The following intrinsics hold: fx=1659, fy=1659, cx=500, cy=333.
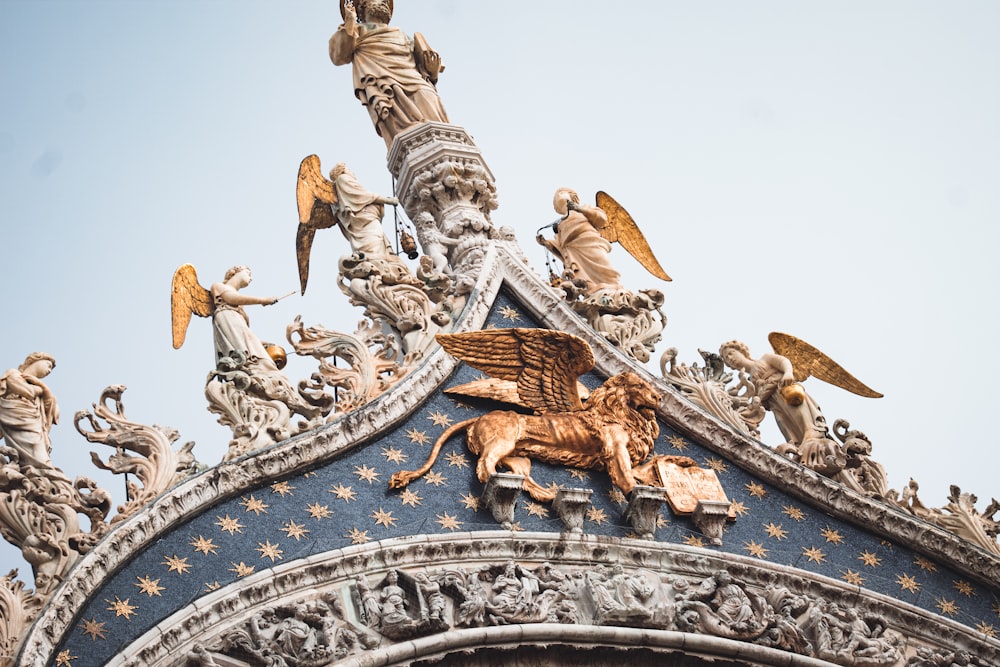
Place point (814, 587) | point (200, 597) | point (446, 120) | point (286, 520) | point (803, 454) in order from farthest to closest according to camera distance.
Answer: point (446, 120)
point (803, 454)
point (814, 587)
point (286, 520)
point (200, 597)

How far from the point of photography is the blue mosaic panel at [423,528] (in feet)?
34.9

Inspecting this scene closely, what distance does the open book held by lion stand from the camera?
12547 millimetres

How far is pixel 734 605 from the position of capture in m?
11.7

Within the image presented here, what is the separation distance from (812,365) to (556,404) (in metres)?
2.90

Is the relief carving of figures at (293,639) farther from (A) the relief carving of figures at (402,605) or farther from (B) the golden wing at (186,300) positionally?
(B) the golden wing at (186,300)

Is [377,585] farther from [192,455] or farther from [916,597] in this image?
[916,597]

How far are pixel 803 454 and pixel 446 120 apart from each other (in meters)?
5.11

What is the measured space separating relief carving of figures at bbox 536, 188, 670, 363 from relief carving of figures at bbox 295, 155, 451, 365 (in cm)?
142

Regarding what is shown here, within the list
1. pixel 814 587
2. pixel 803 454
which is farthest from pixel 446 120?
pixel 814 587

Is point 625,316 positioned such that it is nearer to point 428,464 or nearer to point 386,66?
point 428,464

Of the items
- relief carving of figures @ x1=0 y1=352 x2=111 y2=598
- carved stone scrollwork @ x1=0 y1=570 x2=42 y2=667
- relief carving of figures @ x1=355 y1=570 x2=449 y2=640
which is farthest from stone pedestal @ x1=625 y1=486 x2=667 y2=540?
carved stone scrollwork @ x1=0 y1=570 x2=42 y2=667

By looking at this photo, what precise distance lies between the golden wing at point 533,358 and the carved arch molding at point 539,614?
1.46 m

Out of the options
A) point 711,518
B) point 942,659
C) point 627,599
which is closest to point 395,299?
point 711,518

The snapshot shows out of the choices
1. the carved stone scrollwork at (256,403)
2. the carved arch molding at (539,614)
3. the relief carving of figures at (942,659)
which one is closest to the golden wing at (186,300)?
the carved stone scrollwork at (256,403)
